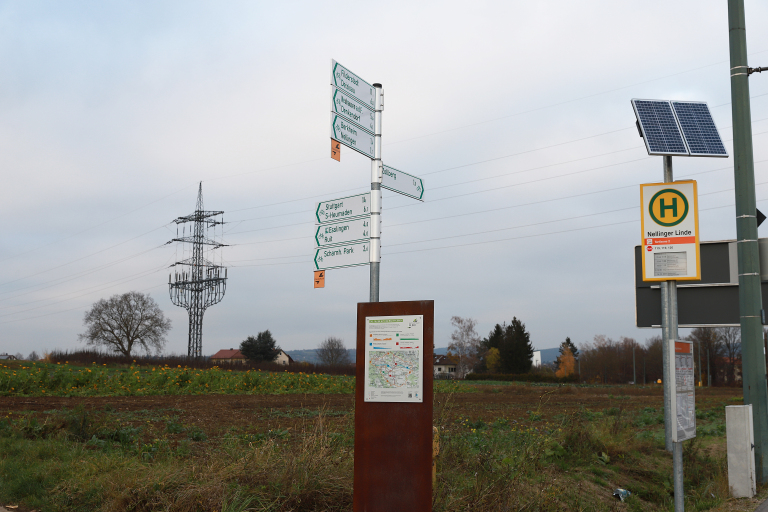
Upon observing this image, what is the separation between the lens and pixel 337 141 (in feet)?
21.6

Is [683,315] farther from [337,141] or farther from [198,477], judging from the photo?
[198,477]

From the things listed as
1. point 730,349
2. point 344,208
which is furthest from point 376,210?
point 730,349

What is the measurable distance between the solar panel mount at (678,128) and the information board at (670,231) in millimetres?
1335

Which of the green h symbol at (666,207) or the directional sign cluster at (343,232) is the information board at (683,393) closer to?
the green h symbol at (666,207)

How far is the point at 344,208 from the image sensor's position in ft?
22.0

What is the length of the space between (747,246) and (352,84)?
6016mm

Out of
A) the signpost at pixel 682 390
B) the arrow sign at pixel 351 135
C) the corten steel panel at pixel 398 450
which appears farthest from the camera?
the arrow sign at pixel 351 135

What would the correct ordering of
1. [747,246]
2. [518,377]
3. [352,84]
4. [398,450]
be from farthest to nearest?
[518,377] → [747,246] → [352,84] → [398,450]

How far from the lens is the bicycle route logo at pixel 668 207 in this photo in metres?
5.75

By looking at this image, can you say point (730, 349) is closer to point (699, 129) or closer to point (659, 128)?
point (699, 129)

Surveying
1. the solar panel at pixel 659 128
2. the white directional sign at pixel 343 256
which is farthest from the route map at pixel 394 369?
the solar panel at pixel 659 128

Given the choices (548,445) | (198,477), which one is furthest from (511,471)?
(198,477)

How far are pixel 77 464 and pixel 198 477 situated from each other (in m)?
2.04

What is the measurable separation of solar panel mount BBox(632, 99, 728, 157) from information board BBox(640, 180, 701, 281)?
52.5 inches
